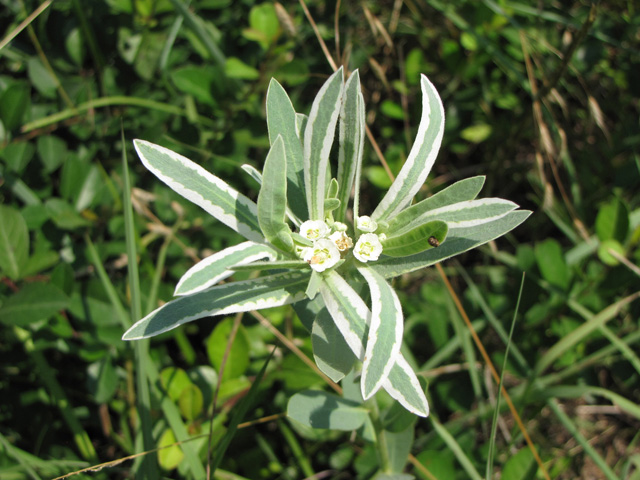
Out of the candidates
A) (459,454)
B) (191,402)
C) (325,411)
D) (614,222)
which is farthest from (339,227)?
(614,222)

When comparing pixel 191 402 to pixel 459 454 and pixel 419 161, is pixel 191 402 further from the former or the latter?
pixel 419 161

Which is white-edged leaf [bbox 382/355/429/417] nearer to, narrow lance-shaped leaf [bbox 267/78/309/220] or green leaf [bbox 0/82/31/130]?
narrow lance-shaped leaf [bbox 267/78/309/220]

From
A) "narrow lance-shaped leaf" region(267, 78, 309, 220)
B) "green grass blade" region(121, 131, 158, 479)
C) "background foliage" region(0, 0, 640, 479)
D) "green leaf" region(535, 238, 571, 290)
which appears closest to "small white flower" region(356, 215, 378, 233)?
"narrow lance-shaped leaf" region(267, 78, 309, 220)

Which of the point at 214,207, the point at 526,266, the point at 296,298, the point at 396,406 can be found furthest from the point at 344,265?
the point at 526,266

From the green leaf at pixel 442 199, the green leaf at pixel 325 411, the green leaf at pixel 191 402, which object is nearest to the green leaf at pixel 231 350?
the green leaf at pixel 191 402

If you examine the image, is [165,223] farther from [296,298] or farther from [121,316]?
[296,298]

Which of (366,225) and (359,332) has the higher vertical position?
(366,225)
